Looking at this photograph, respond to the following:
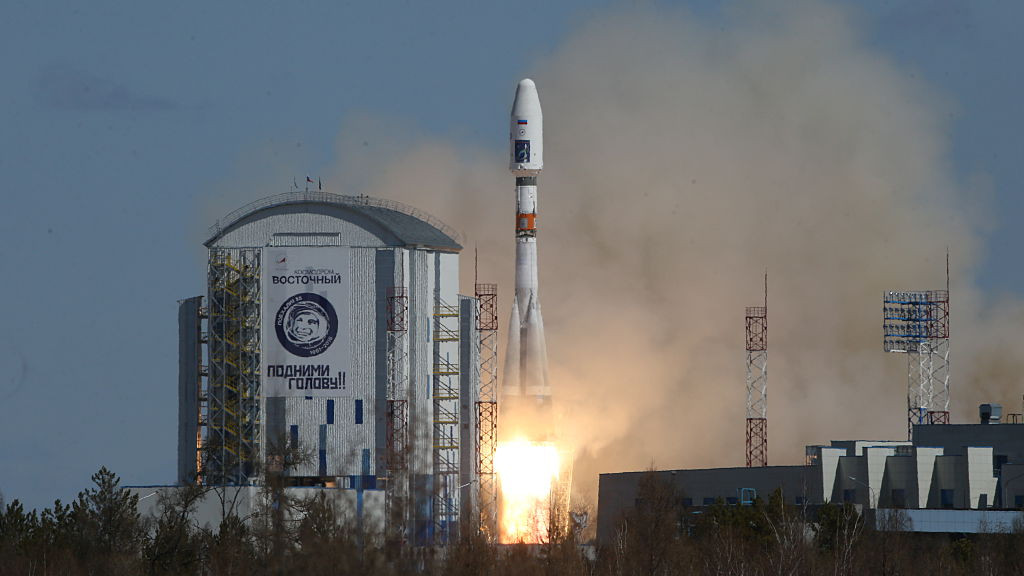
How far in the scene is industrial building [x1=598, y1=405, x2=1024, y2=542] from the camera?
91.7 metres

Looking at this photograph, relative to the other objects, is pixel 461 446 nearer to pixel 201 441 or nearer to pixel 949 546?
pixel 201 441

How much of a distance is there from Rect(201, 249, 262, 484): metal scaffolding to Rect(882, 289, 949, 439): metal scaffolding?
3259cm

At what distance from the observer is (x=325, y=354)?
9650 cm

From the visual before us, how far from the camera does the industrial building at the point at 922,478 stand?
91.7 metres

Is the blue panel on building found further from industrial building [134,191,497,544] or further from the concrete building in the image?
the concrete building

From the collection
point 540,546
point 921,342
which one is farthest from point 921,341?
point 540,546

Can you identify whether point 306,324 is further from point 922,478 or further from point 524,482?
point 922,478

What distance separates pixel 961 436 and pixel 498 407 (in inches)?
822

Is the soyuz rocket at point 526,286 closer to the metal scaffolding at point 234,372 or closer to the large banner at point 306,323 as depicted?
the large banner at point 306,323

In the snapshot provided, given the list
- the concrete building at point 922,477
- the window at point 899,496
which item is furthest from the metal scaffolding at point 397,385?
the window at point 899,496

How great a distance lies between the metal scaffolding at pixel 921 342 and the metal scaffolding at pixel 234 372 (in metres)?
32.6

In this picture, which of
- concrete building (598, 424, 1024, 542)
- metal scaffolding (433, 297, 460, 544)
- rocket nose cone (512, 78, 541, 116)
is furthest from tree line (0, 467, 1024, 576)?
rocket nose cone (512, 78, 541, 116)

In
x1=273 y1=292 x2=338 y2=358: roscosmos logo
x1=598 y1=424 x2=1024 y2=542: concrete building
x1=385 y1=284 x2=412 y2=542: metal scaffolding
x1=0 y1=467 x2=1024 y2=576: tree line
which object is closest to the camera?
x1=0 y1=467 x2=1024 y2=576: tree line

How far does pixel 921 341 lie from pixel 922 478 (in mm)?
17506
